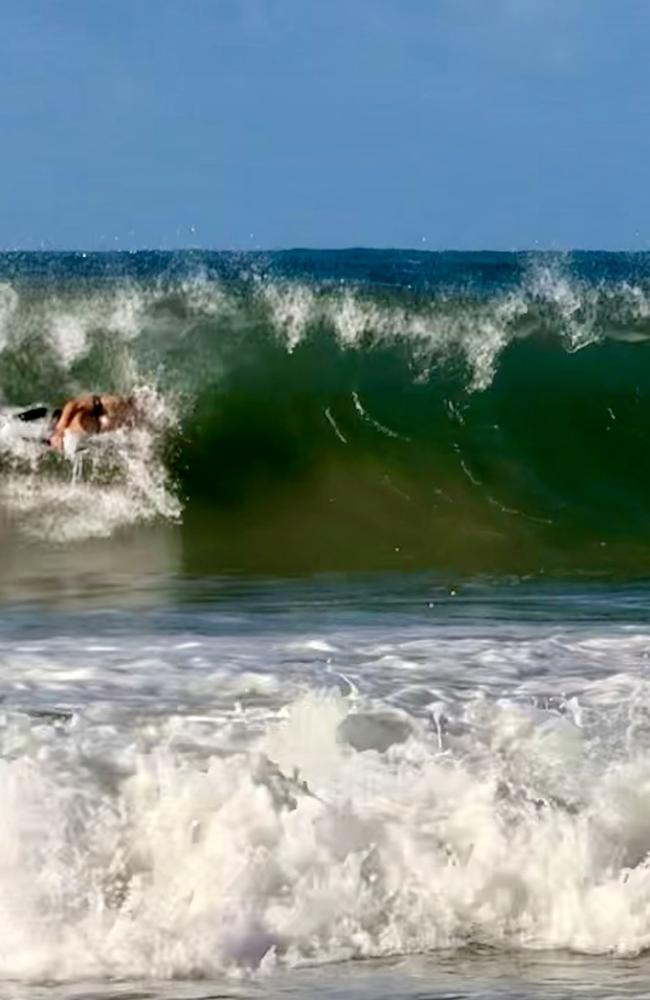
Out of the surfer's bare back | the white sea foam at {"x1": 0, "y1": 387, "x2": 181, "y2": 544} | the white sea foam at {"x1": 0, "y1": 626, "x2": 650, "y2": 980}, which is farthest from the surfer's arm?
the white sea foam at {"x1": 0, "y1": 626, "x2": 650, "y2": 980}

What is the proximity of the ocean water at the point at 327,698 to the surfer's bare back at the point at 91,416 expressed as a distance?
221 millimetres

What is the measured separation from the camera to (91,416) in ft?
44.4

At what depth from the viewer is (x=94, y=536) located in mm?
11273

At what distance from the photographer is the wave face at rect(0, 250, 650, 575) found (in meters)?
11.4

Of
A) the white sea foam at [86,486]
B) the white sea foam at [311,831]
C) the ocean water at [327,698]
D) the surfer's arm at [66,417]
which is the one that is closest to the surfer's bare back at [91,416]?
the surfer's arm at [66,417]

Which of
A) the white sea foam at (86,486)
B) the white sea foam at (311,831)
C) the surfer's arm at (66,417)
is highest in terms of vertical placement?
the surfer's arm at (66,417)

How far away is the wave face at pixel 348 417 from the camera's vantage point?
37.5 ft

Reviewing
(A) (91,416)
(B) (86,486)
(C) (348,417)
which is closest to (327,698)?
(B) (86,486)

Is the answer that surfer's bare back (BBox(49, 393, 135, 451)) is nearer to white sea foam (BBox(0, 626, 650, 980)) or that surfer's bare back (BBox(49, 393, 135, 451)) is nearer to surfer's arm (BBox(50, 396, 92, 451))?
surfer's arm (BBox(50, 396, 92, 451))

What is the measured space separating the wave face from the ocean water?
4 centimetres

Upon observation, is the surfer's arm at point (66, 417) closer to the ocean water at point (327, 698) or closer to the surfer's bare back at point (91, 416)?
the surfer's bare back at point (91, 416)

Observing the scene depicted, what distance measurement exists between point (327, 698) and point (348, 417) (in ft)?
29.0

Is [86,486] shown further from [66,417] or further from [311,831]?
[311,831]

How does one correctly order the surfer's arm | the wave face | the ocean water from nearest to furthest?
the ocean water
the wave face
the surfer's arm
